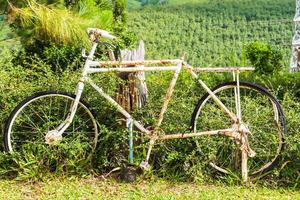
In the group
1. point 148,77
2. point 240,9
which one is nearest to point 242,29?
point 240,9

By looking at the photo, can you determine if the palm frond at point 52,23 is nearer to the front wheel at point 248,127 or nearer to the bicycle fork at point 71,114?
the bicycle fork at point 71,114

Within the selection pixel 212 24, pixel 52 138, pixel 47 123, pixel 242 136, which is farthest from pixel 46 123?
pixel 212 24

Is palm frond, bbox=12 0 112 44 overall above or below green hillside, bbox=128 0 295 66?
above

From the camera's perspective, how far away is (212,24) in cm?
5884

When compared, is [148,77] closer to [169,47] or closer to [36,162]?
[36,162]

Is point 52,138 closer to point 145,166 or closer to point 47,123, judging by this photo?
point 47,123

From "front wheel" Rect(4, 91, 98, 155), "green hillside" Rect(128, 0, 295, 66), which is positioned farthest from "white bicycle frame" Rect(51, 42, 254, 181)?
"green hillside" Rect(128, 0, 295, 66)

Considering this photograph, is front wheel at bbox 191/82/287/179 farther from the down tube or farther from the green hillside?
the green hillside

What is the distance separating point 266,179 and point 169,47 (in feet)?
149

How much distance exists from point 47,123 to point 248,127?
1.41 meters

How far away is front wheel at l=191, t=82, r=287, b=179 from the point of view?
3.69m

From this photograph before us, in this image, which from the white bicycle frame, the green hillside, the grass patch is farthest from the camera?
the green hillside

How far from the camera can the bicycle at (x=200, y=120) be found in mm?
3678

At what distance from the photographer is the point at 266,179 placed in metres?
3.70
